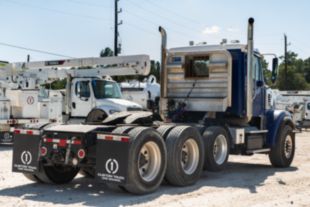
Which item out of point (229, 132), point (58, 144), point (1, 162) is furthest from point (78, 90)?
point (58, 144)

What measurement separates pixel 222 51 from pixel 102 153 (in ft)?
15.3

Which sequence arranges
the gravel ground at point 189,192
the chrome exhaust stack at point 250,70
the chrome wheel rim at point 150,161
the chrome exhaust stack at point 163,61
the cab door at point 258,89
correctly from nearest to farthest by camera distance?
the gravel ground at point 189,192 → the chrome wheel rim at point 150,161 → the chrome exhaust stack at point 250,70 → the cab door at point 258,89 → the chrome exhaust stack at point 163,61

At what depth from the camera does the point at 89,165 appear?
852cm

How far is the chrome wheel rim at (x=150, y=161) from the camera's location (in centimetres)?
853

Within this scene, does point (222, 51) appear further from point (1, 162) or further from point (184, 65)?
point (1, 162)

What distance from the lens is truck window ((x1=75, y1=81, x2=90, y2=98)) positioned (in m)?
18.5

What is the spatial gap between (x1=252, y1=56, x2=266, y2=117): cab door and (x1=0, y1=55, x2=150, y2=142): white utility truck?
542 centimetres

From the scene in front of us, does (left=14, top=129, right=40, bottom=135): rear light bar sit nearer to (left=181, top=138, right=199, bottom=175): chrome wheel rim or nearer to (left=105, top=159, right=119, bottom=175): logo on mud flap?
(left=105, top=159, right=119, bottom=175): logo on mud flap

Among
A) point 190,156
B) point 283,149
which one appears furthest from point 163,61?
point 283,149

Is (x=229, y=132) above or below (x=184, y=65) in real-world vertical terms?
below

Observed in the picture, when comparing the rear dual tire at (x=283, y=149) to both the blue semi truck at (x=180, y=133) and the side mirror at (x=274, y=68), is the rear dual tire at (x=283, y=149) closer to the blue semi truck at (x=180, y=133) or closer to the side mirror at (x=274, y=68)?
the blue semi truck at (x=180, y=133)

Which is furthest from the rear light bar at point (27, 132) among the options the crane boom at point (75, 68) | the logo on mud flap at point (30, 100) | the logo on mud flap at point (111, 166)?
the logo on mud flap at point (30, 100)

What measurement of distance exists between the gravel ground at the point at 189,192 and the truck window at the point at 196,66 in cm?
245

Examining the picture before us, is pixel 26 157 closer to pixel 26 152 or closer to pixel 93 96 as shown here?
pixel 26 152
